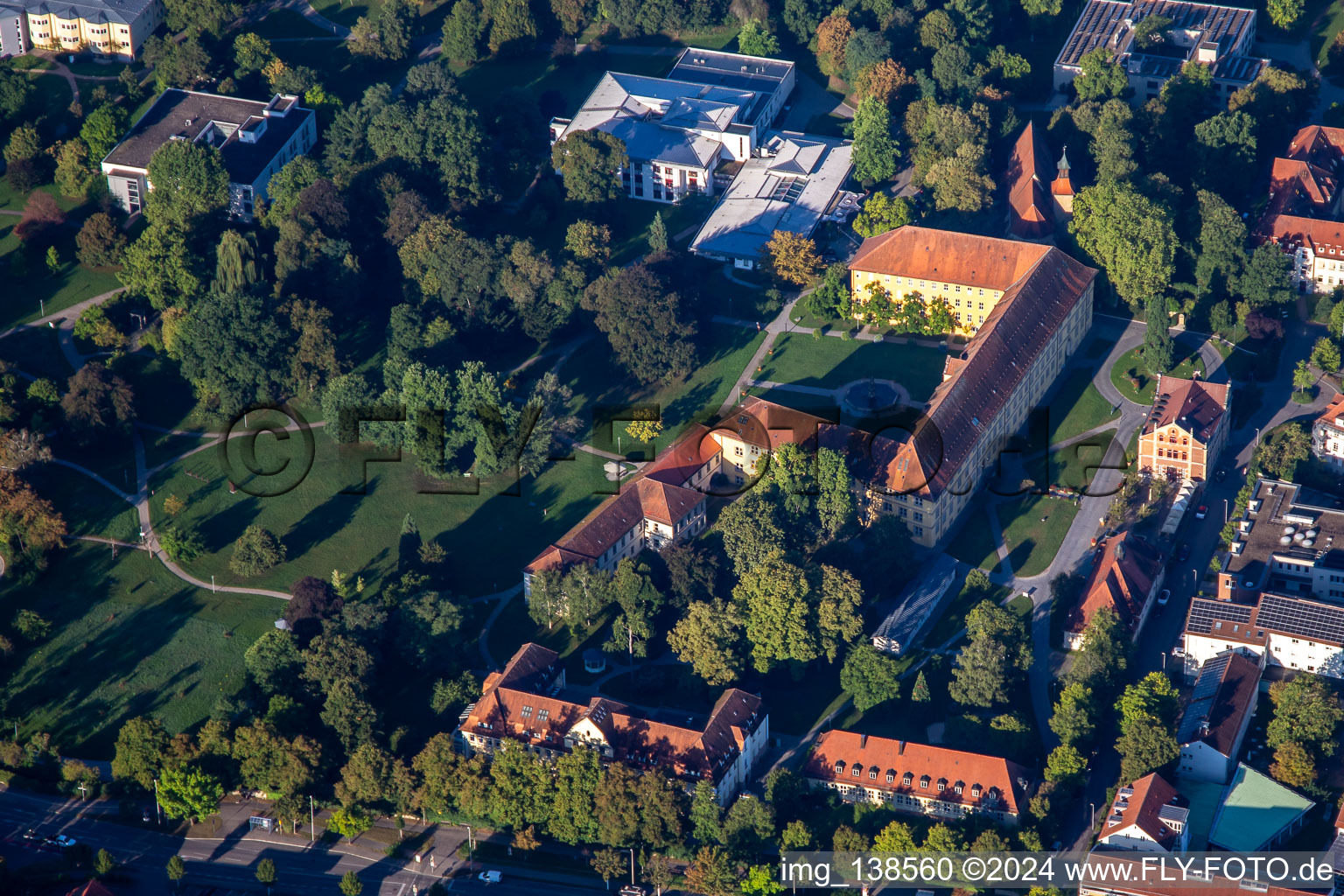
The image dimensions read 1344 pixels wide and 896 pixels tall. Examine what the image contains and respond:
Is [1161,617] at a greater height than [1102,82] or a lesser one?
lesser

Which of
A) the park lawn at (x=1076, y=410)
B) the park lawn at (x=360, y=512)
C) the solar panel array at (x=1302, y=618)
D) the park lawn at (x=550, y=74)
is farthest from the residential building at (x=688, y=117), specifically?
the solar panel array at (x=1302, y=618)

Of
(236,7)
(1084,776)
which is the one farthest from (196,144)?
(1084,776)

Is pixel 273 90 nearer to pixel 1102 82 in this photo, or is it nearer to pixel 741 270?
pixel 741 270

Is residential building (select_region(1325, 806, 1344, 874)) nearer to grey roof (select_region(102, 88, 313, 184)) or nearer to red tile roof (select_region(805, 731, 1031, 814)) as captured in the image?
red tile roof (select_region(805, 731, 1031, 814))

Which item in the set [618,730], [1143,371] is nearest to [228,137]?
[618,730]

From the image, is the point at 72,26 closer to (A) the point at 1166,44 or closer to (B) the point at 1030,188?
(B) the point at 1030,188

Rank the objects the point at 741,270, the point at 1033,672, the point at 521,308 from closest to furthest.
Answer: the point at 1033,672 → the point at 521,308 → the point at 741,270

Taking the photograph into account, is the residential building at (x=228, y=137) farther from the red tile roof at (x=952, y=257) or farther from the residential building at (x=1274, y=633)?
the residential building at (x=1274, y=633)
